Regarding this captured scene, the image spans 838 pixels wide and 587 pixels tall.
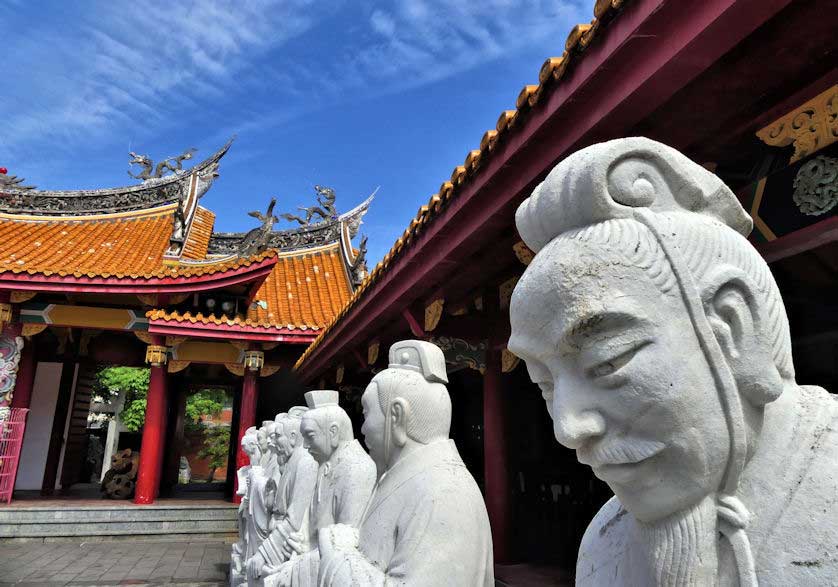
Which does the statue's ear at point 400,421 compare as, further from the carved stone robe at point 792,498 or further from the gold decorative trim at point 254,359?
the gold decorative trim at point 254,359

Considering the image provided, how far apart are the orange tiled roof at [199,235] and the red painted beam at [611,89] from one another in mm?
10345

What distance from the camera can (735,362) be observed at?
84 centimetres

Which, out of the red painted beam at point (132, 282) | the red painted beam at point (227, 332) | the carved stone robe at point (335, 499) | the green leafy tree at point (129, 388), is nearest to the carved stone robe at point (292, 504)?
the carved stone robe at point (335, 499)

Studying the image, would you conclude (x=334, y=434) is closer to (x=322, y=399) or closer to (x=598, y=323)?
(x=322, y=399)

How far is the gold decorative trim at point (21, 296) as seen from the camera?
8961mm

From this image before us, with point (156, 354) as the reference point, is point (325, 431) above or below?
below

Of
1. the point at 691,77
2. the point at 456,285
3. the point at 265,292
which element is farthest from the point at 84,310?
the point at 691,77

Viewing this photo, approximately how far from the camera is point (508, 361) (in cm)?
469

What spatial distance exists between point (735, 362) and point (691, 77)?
4.91 ft

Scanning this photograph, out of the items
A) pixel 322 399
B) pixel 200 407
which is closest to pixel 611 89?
pixel 322 399

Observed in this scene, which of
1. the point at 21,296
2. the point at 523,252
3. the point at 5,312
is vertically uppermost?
the point at 21,296

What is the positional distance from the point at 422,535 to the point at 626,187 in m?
1.35

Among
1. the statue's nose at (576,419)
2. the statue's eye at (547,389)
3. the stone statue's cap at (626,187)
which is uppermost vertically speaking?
the stone statue's cap at (626,187)

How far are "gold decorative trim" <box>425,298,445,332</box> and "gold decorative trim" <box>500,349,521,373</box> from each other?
2.05 ft
